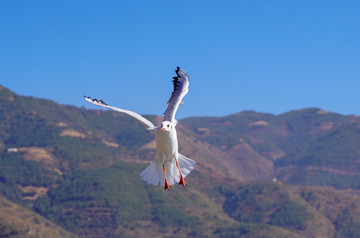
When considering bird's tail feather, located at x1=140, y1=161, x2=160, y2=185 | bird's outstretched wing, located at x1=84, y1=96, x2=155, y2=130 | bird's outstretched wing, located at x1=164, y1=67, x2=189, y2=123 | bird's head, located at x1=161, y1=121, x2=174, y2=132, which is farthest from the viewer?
bird's tail feather, located at x1=140, y1=161, x2=160, y2=185

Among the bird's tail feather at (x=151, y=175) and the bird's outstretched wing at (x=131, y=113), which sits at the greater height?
the bird's outstretched wing at (x=131, y=113)

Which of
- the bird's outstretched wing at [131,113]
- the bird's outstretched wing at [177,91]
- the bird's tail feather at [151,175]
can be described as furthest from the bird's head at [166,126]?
the bird's tail feather at [151,175]

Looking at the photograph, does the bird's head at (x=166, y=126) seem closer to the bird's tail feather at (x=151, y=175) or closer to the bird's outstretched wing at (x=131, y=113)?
the bird's outstretched wing at (x=131, y=113)

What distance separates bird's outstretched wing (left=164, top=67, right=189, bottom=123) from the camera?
2629 cm

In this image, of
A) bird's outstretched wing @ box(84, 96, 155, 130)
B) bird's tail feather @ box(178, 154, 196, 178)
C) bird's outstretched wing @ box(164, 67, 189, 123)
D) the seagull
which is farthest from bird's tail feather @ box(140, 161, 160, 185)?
bird's outstretched wing @ box(164, 67, 189, 123)

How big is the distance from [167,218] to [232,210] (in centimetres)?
3051

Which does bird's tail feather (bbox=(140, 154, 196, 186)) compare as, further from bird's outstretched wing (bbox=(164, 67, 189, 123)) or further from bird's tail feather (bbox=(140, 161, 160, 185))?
bird's outstretched wing (bbox=(164, 67, 189, 123))

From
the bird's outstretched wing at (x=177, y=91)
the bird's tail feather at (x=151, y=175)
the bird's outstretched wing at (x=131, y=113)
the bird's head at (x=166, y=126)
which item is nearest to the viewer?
the bird's head at (x=166, y=126)

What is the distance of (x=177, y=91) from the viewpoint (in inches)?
1076

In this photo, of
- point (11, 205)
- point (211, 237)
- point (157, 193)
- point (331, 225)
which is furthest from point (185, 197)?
point (11, 205)

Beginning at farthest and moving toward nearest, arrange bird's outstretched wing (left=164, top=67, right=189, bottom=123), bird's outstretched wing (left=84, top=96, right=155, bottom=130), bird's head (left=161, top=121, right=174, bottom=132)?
bird's outstretched wing (left=164, top=67, right=189, bottom=123) → bird's outstretched wing (left=84, top=96, right=155, bottom=130) → bird's head (left=161, top=121, right=174, bottom=132)

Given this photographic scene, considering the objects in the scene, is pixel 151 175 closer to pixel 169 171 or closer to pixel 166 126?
pixel 169 171

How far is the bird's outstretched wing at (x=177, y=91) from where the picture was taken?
26.3 m

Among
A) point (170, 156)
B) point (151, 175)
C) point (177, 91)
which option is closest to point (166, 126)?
point (170, 156)
